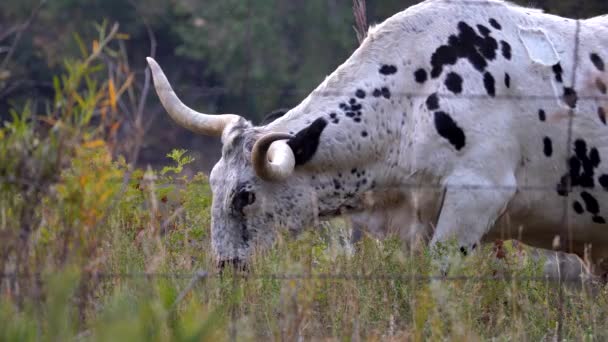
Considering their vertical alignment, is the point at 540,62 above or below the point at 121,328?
above

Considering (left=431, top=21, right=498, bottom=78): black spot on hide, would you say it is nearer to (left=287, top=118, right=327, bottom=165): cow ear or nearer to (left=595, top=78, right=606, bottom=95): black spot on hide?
(left=595, top=78, right=606, bottom=95): black spot on hide

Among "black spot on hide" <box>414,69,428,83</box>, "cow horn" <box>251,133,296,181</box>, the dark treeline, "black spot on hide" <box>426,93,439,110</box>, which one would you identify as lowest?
"cow horn" <box>251,133,296,181</box>

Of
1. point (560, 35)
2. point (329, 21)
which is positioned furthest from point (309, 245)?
point (329, 21)

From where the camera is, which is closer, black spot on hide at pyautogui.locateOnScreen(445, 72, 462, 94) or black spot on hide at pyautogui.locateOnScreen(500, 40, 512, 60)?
black spot on hide at pyautogui.locateOnScreen(445, 72, 462, 94)

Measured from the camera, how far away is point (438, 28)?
21.3 feet

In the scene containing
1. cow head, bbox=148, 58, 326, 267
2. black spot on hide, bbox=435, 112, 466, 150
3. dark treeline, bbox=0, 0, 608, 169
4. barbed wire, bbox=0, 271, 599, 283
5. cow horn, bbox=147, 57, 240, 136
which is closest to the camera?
barbed wire, bbox=0, 271, 599, 283

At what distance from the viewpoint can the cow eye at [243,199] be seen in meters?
6.43

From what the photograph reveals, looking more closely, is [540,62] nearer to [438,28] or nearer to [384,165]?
[438,28]

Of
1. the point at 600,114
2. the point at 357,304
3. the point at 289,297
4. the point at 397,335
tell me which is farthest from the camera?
the point at 600,114

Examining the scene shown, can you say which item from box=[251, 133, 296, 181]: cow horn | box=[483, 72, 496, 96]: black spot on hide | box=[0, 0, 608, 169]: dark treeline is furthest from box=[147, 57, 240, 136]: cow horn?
box=[0, 0, 608, 169]: dark treeline

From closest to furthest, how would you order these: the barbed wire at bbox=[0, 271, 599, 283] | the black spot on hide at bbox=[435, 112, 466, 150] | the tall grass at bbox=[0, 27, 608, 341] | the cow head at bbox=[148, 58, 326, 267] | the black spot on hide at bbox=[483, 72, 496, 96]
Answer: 1. the tall grass at bbox=[0, 27, 608, 341]
2. the barbed wire at bbox=[0, 271, 599, 283]
3. the black spot on hide at bbox=[435, 112, 466, 150]
4. the black spot on hide at bbox=[483, 72, 496, 96]
5. the cow head at bbox=[148, 58, 326, 267]

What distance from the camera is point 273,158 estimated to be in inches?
252

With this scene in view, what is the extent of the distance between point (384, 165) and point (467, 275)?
3.93 feet

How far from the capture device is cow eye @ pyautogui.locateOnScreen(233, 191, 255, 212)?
21.1ft
